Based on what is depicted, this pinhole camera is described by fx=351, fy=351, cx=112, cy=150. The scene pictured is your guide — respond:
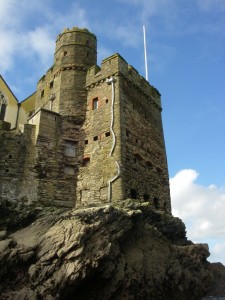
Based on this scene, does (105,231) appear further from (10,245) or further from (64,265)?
(10,245)

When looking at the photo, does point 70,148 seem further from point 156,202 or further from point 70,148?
point 156,202

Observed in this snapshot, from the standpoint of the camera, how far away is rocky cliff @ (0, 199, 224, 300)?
13.4 meters

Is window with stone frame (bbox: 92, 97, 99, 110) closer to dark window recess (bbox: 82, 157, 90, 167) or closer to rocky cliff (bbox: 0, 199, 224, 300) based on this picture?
dark window recess (bbox: 82, 157, 90, 167)

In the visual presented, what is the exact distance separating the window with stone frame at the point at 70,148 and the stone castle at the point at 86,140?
60 millimetres

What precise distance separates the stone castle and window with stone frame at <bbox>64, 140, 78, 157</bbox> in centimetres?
6

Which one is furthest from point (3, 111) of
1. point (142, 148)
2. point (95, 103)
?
point (142, 148)

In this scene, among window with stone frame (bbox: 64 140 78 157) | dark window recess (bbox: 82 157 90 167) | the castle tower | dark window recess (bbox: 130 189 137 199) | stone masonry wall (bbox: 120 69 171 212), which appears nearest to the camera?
dark window recess (bbox: 130 189 137 199)

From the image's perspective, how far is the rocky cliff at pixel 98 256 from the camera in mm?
13445

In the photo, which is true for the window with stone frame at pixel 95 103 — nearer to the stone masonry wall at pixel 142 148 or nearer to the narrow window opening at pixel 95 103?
the narrow window opening at pixel 95 103

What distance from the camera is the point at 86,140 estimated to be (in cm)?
2136

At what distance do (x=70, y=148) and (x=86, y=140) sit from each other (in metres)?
1.09

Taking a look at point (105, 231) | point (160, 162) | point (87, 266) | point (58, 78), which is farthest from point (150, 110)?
point (87, 266)

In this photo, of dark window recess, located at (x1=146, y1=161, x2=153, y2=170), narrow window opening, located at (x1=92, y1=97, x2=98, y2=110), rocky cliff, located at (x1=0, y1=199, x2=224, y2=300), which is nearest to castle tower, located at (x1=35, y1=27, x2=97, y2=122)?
narrow window opening, located at (x1=92, y1=97, x2=98, y2=110)

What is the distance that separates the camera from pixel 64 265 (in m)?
13.5
